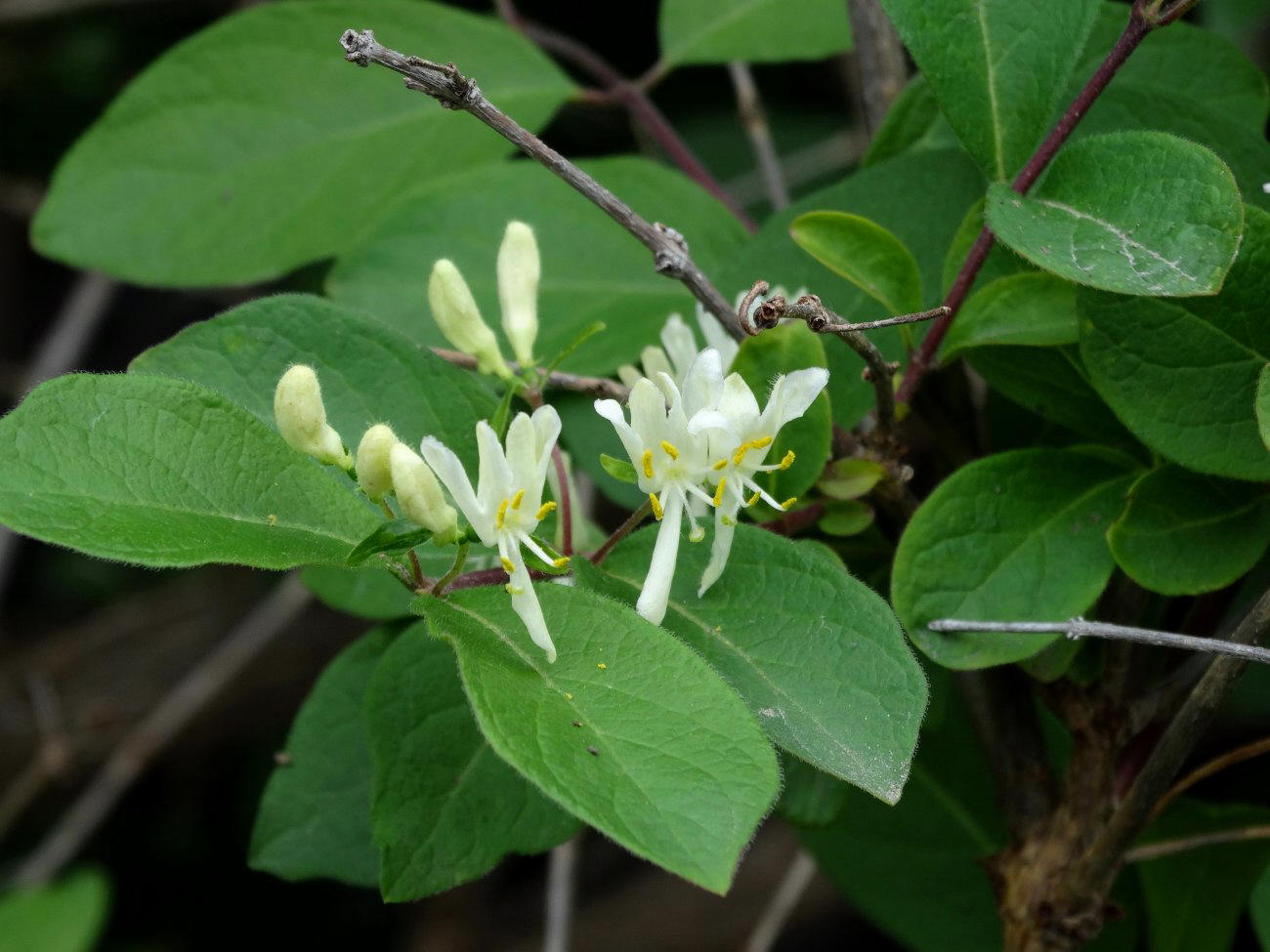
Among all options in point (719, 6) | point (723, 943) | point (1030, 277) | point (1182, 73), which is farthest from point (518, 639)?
point (723, 943)

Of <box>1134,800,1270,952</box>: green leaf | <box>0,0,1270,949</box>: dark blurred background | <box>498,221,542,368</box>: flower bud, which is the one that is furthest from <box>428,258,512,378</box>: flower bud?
<box>0,0,1270,949</box>: dark blurred background

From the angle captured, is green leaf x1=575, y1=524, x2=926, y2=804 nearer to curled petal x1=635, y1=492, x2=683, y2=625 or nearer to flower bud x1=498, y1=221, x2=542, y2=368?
curled petal x1=635, y1=492, x2=683, y2=625

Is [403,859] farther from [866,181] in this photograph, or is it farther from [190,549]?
[866,181]

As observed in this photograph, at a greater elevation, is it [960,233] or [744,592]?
[960,233]

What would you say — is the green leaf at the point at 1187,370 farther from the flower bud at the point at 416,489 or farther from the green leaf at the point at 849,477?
the flower bud at the point at 416,489

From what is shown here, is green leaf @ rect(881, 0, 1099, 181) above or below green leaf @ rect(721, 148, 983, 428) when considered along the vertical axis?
above
